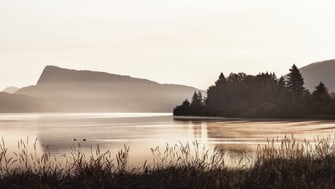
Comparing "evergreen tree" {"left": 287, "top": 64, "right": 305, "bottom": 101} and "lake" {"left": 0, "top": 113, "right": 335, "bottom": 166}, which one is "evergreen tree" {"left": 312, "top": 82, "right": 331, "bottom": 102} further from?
"lake" {"left": 0, "top": 113, "right": 335, "bottom": 166}

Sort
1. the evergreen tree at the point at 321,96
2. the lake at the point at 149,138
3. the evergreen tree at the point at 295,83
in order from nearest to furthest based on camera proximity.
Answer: the lake at the point at 149,138, the evergreen tree at the point at 321,96, the evergreen tree at the point at 295,83

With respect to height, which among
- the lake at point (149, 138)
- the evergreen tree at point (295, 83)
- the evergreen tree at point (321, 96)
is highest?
the evergreen tree at point (295, 83)

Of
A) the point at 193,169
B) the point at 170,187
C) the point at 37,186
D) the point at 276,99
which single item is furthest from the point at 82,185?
the point at 276,99

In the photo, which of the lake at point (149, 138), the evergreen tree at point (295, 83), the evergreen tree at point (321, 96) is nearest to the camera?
the lake at point (149, 138)

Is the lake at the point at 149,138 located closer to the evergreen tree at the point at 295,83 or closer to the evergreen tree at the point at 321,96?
the evergreen tree at the point at 321,96

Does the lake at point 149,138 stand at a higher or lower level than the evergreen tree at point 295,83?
lower

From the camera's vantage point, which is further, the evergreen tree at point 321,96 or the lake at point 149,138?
the evergreen tree at point 321,96

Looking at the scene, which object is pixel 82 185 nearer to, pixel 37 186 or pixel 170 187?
pixel 37 186

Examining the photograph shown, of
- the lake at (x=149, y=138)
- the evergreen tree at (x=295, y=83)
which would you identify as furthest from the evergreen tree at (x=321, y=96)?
the lake at (x=149, y=138)

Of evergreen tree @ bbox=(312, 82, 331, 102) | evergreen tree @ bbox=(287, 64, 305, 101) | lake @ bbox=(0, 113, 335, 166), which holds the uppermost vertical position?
evergreen tree @ bbox=(287, 64, 305, 101)

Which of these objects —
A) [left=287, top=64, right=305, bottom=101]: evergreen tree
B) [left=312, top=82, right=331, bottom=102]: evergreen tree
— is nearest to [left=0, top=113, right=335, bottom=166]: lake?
[left=312, top=82, right=331, bottom=102]: evergreen tree

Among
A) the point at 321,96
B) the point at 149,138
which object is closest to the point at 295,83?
the point at 321,96

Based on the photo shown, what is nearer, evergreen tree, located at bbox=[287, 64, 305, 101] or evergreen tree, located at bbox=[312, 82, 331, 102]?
→ evergreen tree, located at bbox=[312, 82, 331, 102]

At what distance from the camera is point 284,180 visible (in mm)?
19234
